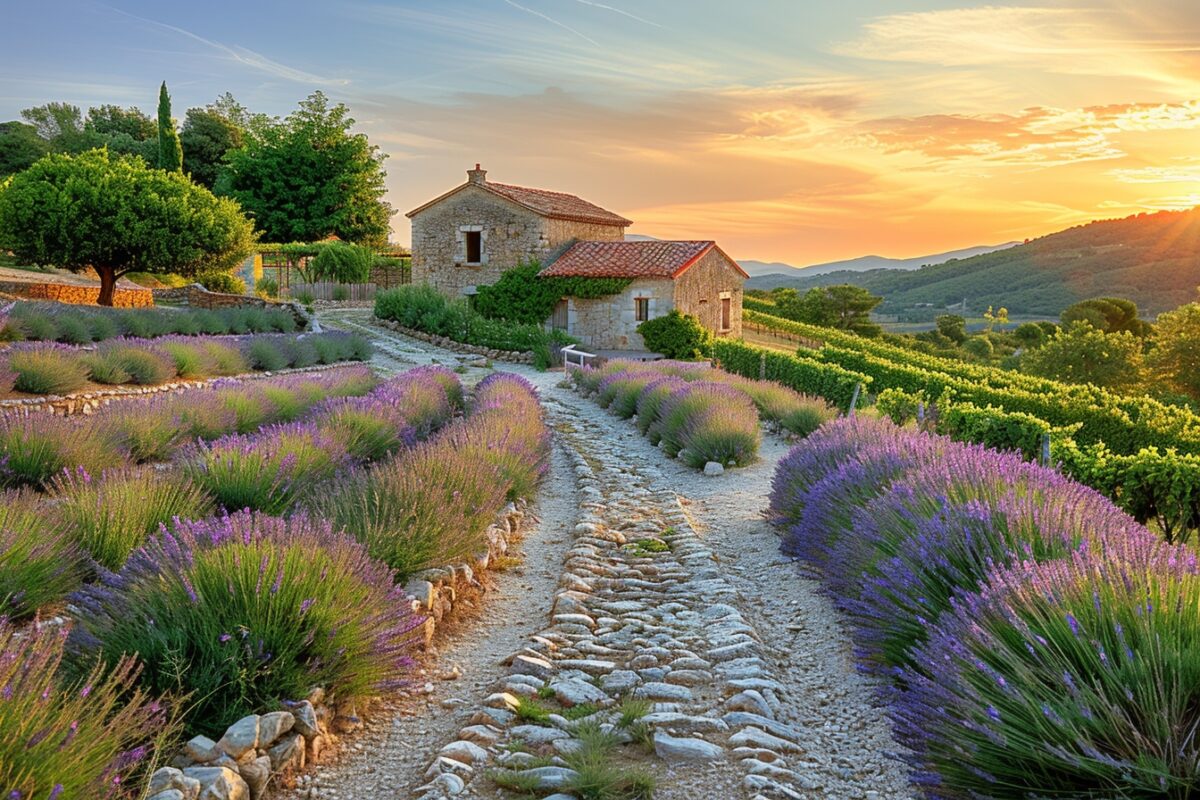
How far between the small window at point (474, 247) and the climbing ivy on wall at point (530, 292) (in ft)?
4.91

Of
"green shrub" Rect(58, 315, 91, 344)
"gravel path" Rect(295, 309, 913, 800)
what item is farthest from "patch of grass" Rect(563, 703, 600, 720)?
"green shrub" Rect(58, 315, 91, 344)

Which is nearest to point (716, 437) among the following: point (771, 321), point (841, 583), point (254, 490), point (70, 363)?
point (841, 583)

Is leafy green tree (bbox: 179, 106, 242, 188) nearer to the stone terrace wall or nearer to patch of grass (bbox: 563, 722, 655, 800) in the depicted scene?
the stone terrace wall

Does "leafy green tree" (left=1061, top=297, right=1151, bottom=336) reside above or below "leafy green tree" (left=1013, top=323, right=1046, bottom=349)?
above

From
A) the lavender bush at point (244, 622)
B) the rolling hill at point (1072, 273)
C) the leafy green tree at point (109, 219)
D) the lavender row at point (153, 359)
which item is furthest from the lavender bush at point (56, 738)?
the rolling hill at point (1072, 273)

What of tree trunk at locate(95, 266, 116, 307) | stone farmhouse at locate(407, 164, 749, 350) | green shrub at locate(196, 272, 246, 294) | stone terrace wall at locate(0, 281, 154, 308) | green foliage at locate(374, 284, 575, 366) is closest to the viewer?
stone terrace wall at locate(0, 281, 154, 308)

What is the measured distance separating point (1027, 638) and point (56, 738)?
291 centimetres

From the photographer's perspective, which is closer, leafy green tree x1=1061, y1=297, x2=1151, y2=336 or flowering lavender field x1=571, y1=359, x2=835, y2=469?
flowering lavender field x1=571, y1=359, x2=835, y2=469

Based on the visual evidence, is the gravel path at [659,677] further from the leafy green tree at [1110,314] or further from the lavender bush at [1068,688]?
the leafy green tree at [1110,314]

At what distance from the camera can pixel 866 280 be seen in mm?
109125

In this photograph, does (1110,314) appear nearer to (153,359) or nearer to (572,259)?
(572,259)

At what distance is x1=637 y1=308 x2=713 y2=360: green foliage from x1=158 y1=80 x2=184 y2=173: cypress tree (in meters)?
A: 19.8

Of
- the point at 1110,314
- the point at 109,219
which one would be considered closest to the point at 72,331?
the point at 109,219

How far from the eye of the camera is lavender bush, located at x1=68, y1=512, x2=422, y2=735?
10.00 ft
